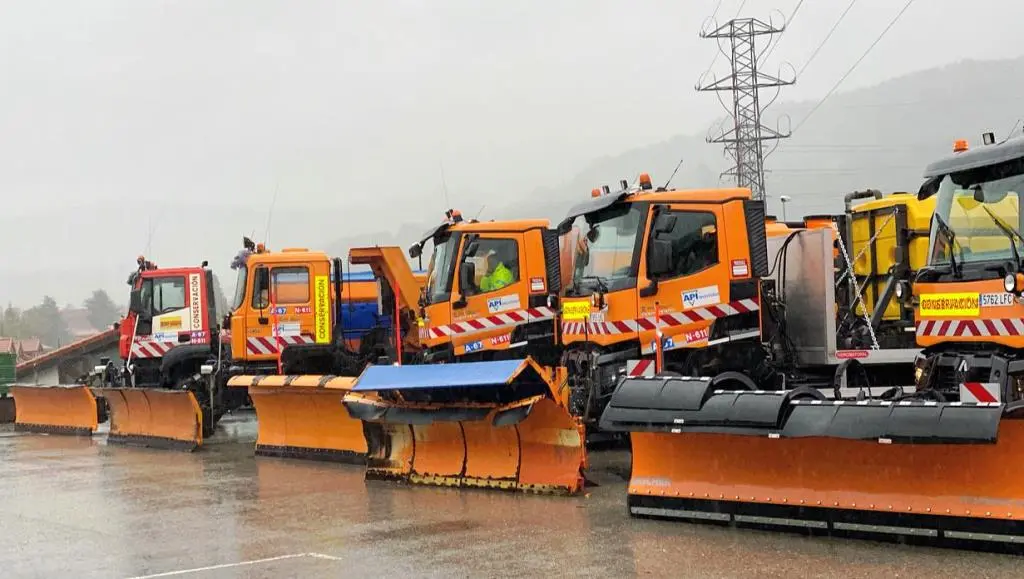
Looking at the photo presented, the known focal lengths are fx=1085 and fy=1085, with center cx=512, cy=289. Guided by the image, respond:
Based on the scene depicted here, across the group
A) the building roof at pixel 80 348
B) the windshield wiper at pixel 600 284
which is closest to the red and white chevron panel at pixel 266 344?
the windshield wiper at pixel 600 284

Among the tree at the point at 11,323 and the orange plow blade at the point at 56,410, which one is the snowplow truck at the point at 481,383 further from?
the tree at the point at 11,323

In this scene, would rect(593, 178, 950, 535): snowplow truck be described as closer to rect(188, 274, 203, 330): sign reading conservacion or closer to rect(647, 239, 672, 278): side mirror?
rect(647, 239, 672, 278): side mirror

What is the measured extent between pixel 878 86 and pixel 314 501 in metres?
197

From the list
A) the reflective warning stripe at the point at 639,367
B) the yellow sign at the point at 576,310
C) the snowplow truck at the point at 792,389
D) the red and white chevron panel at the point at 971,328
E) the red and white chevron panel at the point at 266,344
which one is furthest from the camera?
the red and white chevron panel at the point at 266,344

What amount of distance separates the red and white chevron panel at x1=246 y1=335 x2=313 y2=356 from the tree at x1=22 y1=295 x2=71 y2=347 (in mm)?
114915

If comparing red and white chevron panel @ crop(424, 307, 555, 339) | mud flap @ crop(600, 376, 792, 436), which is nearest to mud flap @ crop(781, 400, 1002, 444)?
mud flap @ crop(600, 376, 792, 436)

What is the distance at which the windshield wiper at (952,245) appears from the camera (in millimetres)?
8424

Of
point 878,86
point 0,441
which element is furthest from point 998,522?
point 878,86

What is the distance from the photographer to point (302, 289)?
57.7 ft

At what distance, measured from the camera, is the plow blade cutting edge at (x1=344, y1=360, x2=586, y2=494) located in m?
9.88

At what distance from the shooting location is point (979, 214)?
8422mm

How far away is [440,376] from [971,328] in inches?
186

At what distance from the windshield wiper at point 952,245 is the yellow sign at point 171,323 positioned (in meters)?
14.5

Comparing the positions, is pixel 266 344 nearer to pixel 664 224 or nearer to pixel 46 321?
pixel 664 224
